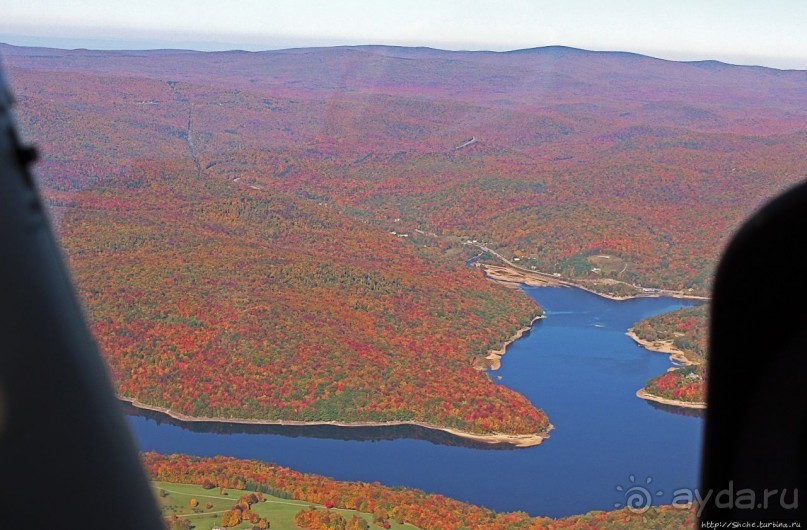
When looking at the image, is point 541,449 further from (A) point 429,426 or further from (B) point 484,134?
(B) point 484,134

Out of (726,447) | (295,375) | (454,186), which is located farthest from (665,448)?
(454,186)

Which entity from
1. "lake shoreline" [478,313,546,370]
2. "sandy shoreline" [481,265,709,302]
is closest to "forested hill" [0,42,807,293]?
"sandy shoreline" [481,265,709,302]

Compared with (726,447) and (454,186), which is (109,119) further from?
(726,447)

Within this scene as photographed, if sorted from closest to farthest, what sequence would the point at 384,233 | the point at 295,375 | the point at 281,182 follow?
1. the point at 295,375
2. the point at 384,233
3. the point at 281,182

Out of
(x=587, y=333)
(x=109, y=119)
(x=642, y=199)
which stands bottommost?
(x=587, y=333)

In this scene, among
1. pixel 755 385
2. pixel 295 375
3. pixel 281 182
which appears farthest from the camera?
pixel 281 182

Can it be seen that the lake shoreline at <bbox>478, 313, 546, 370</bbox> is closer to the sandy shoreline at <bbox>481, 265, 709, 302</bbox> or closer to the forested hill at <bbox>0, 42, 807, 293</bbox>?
the sandy shoreline at <bbox>481, 265, 709, 302</bbox>

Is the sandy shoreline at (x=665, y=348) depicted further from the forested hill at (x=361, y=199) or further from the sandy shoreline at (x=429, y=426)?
the sandy shoreline at (x=429, y=426)
